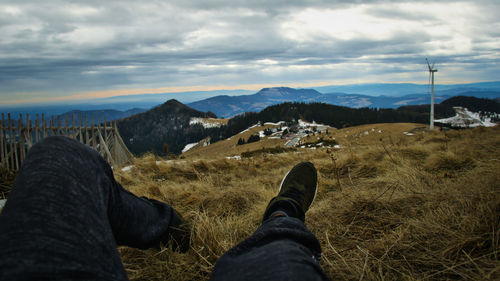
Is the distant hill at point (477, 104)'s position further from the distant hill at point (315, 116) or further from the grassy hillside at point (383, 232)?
the grassy hillside at point (383, 232)

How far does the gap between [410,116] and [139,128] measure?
171541mm

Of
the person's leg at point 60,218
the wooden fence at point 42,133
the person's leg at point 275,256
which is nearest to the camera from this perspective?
the person's leg at point 60,218

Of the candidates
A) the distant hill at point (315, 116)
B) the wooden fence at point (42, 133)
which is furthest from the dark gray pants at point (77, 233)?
the distant hill at point (315, 116)

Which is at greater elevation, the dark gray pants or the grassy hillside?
the dark gray pants

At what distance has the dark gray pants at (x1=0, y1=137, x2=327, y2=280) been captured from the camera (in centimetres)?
77

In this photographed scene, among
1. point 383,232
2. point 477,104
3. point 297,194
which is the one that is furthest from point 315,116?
point 383,232

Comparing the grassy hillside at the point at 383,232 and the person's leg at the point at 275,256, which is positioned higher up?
the person's leg at the point at 275,256

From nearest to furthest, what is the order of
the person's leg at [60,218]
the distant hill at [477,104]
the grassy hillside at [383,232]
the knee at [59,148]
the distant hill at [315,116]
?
1. the person's leg at [60,218]
2. the knee at [59,148]
3. the grassy hillside at [383,232]
4. the distant hill at [315,116]
5. the distant hill at [477,104]

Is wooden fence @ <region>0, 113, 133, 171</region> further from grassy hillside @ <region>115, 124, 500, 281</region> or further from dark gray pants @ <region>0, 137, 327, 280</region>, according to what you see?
dark gray pants @ <region>0, 137, 327, 280</region>

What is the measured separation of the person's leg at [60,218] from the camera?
76cm

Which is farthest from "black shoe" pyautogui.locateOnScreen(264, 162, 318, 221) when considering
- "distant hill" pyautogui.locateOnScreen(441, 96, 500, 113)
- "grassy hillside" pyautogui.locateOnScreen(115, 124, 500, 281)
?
"distant hill" pyautogui.locateOnScreen(441, 96, 500, 113)

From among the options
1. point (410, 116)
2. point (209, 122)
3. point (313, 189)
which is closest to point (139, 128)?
point (209, 122)

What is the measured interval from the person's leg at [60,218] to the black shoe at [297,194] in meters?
0.89

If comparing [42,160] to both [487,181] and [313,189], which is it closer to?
[313,189]
